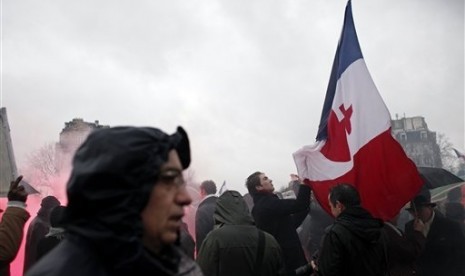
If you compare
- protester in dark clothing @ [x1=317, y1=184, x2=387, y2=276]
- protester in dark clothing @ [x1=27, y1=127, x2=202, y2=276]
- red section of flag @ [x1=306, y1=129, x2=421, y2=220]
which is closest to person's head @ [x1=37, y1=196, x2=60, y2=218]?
red section of flag @ [x1=306, y1=129, x2=421, y2=220]

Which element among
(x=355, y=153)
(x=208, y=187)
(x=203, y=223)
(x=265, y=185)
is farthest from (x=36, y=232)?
(x=355, y=153)

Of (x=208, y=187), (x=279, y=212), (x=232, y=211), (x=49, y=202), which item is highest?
(x=208, y=187)

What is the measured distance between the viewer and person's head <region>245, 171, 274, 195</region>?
17.9 ft

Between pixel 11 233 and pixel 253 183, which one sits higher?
pixel 253 183

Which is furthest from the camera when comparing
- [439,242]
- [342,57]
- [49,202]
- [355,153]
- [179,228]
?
[49,202]

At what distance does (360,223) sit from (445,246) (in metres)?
2.12

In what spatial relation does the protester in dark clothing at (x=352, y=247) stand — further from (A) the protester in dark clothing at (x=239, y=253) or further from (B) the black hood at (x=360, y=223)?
(A) the protester in dark clothing at (x=239, y=253)

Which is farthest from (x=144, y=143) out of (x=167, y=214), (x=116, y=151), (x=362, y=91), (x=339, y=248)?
(x=362, y=91)

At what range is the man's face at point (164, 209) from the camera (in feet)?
4.89

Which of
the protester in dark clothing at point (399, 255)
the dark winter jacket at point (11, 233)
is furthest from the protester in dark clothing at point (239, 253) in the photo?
the dark winter jacket at point (11, 233)

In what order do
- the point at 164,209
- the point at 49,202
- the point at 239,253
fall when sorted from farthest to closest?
1. the point at 49,202
2. the point at 239,253
3. the point at 164,209

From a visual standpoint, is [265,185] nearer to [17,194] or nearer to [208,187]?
[208,187]

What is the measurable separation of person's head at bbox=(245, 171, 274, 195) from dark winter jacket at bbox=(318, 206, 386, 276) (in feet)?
4.93

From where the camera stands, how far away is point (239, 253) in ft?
12.9
